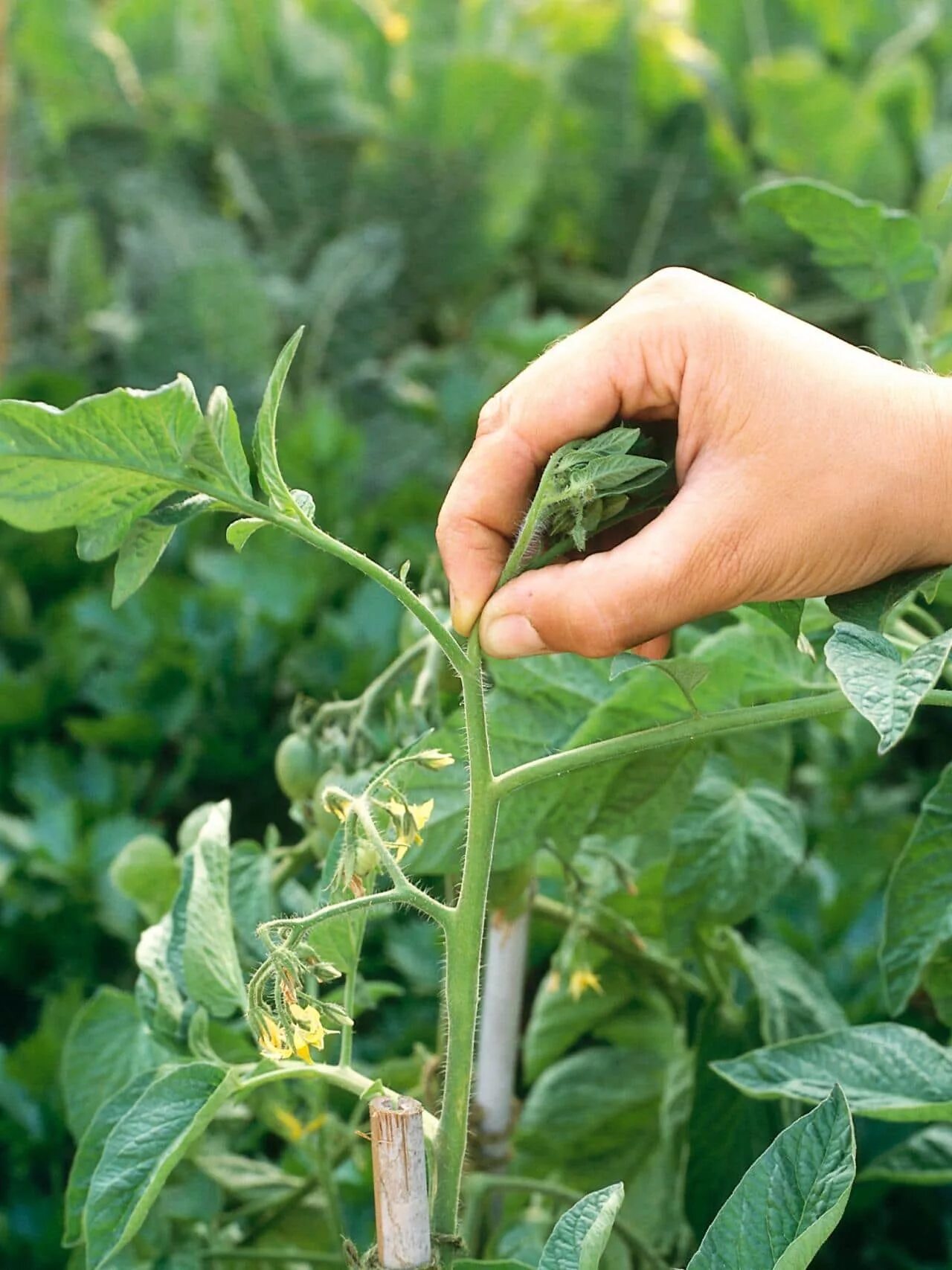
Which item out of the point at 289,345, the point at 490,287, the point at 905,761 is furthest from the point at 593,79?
the point at 289,345

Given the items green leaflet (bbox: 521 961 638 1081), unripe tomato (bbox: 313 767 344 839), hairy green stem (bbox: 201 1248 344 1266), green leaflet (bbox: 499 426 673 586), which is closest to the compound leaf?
green leaflet (bbox: 499 426 673 586)

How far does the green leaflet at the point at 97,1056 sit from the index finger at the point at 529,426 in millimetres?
338

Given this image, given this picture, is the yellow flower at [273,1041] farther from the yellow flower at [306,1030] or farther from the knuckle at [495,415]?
the knuckle at [495,415]

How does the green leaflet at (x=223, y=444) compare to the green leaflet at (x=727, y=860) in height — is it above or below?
above

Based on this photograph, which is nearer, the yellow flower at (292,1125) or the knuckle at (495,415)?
the knuckle at (495,415)

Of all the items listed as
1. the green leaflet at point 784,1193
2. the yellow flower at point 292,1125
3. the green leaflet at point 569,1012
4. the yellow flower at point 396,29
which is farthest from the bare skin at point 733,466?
the yellow flower at point 396,29

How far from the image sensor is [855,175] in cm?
262

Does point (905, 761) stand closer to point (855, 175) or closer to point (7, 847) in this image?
point (7, 847)

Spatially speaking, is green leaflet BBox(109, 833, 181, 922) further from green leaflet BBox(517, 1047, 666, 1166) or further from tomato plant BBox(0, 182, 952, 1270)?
green leaflet BBox(517, 1047, 666, 1166)

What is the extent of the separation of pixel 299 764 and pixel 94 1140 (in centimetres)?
22

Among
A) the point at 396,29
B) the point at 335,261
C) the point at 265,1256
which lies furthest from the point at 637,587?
the point at 396,29

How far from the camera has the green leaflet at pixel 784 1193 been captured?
0.59 meters

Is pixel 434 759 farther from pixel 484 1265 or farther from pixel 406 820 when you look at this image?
pixel 484 1265

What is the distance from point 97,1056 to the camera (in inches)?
33.4
